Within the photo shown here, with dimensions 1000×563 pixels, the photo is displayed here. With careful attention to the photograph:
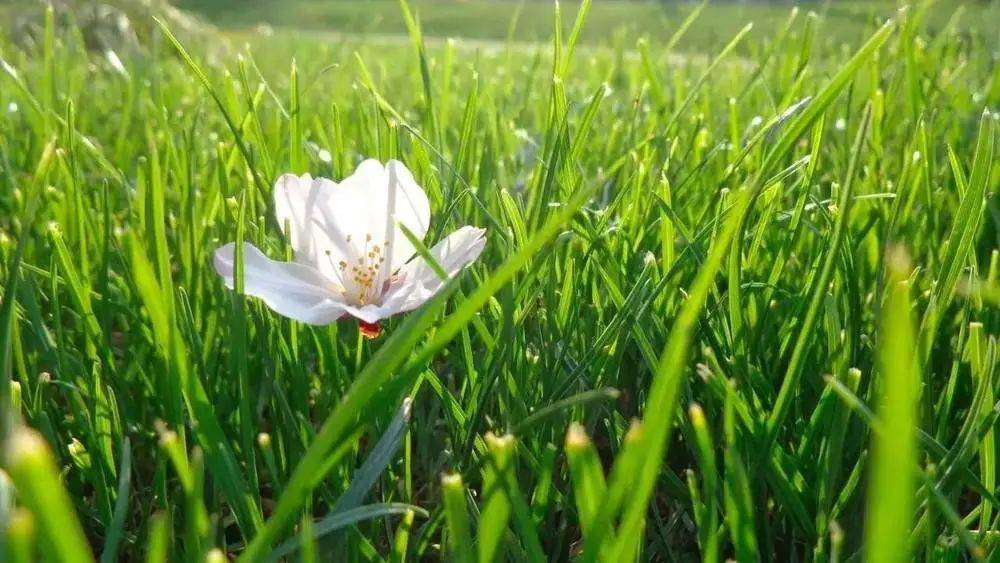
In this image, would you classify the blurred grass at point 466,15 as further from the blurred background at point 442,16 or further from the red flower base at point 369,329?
the red flower base at point 369,329

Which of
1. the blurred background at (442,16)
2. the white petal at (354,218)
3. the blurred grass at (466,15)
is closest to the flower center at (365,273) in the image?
the white petal at (354,218)

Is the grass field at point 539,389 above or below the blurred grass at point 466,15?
above

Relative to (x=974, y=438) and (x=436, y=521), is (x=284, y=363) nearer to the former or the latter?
(x=436, y=521)

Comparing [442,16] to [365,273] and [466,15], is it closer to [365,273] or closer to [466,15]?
[466,15]

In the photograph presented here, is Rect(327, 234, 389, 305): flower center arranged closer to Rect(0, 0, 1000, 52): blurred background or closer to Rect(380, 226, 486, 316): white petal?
Rect(380, 226, 486, 316): white petal

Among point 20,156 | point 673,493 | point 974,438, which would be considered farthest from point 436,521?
point 20,156

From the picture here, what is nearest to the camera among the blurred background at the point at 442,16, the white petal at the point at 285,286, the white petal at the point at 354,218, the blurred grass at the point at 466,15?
the white petal at the point at 285,286

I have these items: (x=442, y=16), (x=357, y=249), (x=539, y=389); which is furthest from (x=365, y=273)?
(x=442, y=16)
